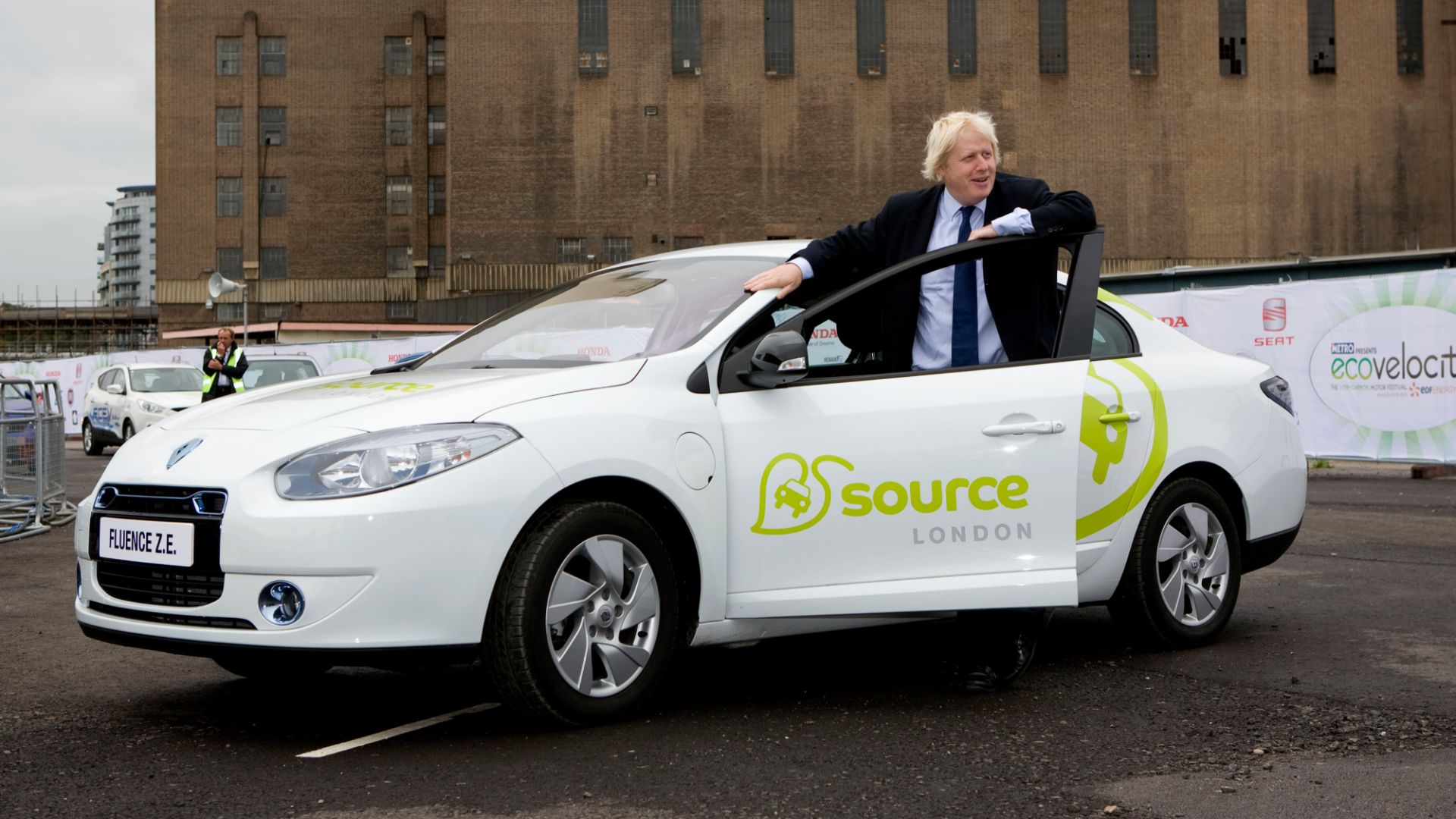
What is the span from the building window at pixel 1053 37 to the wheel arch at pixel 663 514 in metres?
60.5

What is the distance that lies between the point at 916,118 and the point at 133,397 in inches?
1646

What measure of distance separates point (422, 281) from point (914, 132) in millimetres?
23463

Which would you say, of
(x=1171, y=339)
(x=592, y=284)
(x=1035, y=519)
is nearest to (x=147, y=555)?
(x=592, y=284)

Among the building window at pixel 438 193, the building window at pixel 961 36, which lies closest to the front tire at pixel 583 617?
the building window at pixel 961 36

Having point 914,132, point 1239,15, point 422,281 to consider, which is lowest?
point 422,281

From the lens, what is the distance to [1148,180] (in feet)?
207

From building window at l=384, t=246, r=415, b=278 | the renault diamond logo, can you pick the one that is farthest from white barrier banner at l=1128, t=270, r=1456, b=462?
building window at l=384, t=246, r=415, b=278

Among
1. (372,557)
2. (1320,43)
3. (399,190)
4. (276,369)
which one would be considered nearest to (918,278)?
(372,557)

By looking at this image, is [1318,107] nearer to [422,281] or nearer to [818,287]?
[422,281]

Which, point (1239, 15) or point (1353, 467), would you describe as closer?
point (1353, 467)

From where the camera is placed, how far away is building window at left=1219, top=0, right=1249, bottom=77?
62.2 metres

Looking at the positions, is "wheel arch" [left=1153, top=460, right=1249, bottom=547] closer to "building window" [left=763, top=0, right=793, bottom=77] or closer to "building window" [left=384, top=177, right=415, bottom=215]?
"building window" [left=763, top=0, right=793, bottom=77]

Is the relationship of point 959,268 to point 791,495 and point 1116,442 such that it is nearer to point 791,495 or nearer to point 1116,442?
point 1116,442

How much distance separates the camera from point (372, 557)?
418 cm
